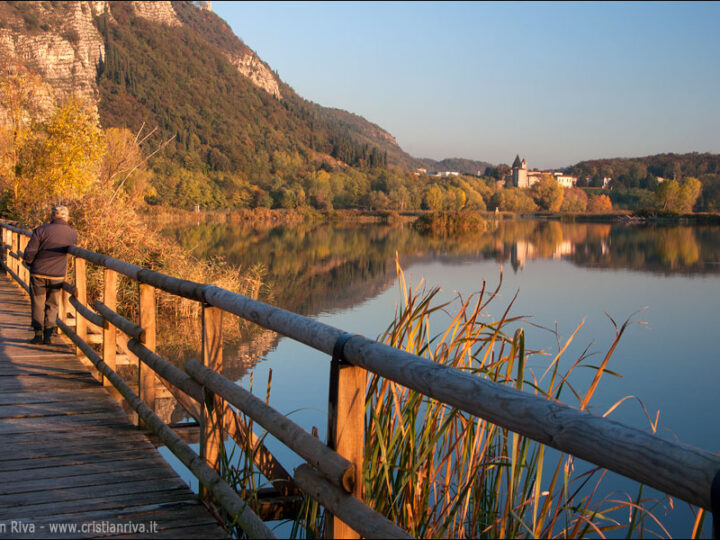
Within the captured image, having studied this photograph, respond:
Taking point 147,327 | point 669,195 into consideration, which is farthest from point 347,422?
point 669,195

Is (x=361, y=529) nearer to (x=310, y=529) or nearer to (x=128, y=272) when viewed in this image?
(x=310, y=529)

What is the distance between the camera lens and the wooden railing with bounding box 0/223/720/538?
1.11 metres

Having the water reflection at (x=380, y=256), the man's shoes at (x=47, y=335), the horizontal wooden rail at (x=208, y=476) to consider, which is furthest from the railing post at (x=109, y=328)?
the water reflection at (x=380, y=256)

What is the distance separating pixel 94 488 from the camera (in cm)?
308

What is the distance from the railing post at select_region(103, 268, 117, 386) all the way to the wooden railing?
107cm

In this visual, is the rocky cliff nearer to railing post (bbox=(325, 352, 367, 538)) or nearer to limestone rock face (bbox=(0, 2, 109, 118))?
limestone rock face (bbox=(0, 2, 109, 118))

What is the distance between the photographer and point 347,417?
191 cm

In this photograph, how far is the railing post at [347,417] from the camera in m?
1.90

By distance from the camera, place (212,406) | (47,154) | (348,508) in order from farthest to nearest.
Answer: (47,154)
(212,406)
(348,508)

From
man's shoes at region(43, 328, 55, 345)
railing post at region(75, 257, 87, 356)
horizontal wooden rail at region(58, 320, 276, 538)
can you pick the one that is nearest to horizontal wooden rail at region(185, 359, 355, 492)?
horizontal wooden rail at region(58, 320, 276, 538)

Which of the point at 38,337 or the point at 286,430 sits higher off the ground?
the point at 286,430

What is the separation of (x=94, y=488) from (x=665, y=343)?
13.3 m

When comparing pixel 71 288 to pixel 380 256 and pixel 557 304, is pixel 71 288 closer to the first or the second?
pixel 557 304

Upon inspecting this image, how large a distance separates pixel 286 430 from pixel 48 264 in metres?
5.08
